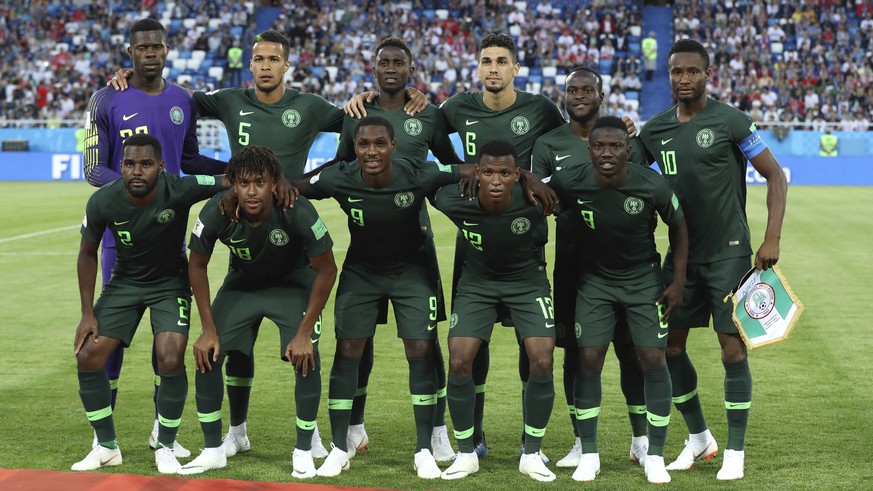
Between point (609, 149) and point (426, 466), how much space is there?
2.06 m

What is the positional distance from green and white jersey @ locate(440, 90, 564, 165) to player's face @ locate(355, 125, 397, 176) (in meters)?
0.79

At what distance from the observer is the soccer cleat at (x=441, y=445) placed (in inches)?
261

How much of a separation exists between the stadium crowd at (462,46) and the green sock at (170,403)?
88.3 ft

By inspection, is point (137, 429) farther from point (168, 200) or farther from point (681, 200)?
point (681, 200)

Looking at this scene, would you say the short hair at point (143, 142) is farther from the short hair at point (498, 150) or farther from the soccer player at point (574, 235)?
the soccer player at point (574, 235)

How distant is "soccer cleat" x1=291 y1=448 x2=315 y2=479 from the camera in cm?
613

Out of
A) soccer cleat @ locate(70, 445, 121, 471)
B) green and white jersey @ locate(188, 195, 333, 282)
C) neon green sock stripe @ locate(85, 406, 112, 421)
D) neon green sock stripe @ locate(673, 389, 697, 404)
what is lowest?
soccer cleat @ locate(70, 445, 121, 471)

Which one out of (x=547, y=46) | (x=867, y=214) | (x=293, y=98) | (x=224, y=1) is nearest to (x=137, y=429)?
(x=293, y=98)

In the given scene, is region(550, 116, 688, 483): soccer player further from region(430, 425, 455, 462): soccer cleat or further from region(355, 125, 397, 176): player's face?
region(355, 125, 397, 176): player's face

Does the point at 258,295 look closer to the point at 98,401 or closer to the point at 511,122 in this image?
the point at 98,401

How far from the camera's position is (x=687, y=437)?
709cm

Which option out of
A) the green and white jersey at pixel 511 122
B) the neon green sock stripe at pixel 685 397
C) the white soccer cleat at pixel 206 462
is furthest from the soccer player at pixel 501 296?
Result: the white soccer cleat at pixel 206 462

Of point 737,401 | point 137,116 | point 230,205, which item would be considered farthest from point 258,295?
point 737,401

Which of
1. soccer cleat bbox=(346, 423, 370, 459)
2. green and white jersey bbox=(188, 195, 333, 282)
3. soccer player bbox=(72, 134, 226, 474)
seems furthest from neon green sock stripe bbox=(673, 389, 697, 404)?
soccer player bbox=(72, 134, 226, 474)
